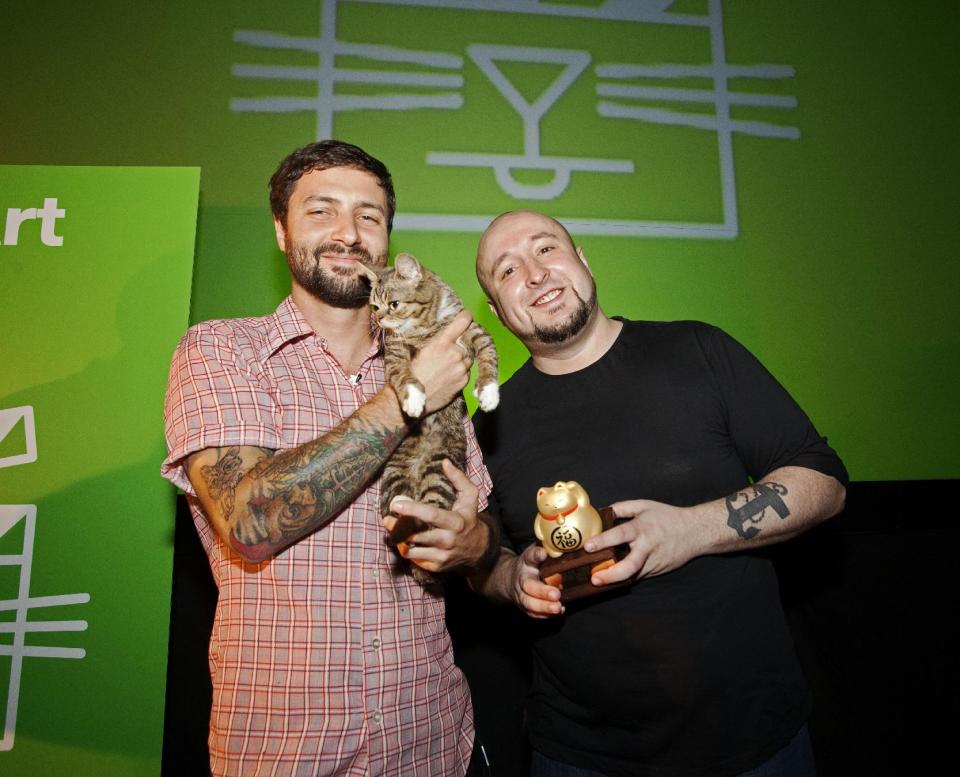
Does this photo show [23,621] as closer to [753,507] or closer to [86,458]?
[86,458]

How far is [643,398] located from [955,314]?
109 inches

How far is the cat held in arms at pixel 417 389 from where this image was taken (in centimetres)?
168

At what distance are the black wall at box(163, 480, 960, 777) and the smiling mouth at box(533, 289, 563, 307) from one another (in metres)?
1.48

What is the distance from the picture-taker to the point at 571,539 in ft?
4.92

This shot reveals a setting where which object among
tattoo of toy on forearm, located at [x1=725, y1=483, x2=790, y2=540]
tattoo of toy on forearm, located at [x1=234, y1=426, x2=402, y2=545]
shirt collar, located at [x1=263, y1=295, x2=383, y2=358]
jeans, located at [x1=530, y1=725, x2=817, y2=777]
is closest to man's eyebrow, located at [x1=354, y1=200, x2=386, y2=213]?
shirt collar, located at [x1=263, y1=295, x2=383, y2=358]

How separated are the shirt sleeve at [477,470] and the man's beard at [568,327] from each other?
391 mm

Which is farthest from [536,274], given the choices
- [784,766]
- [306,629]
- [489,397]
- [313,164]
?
[784,766]

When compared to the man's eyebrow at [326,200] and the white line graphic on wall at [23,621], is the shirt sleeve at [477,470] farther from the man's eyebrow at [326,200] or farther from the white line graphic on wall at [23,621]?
the white line graphic on wall at [23,621]

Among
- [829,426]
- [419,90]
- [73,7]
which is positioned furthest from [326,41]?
[829,426]

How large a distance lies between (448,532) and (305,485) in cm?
40

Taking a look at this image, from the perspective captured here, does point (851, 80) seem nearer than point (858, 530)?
No

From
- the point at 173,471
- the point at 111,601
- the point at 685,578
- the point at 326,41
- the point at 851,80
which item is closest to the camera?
the point at 173,471

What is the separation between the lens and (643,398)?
1.86 metres

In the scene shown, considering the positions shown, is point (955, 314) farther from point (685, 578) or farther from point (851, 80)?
point (685, 578)
